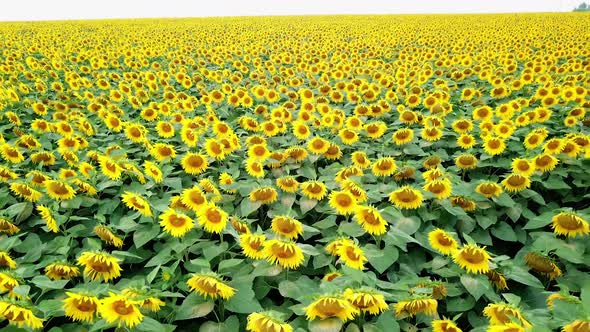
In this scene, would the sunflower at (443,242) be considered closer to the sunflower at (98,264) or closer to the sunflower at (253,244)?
the sunflower at (253,244)

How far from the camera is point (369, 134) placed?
5191 millimetres

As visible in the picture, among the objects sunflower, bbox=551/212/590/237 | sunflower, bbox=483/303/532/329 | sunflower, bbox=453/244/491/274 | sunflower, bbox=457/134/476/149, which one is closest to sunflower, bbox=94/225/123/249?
sunflower, bbox=453/244/491/274

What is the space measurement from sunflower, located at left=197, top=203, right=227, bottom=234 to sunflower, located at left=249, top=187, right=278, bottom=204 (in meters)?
0.71

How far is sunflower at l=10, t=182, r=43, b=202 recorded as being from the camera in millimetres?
3279

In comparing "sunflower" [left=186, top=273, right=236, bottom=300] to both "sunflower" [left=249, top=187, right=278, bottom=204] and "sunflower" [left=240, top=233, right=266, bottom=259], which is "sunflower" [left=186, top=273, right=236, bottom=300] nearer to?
"sunflower" [left=240, top=233, right=266, bottom=259]

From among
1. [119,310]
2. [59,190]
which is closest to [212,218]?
[119,310]

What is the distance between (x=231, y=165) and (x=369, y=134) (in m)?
1.90

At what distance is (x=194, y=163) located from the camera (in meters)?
3.97

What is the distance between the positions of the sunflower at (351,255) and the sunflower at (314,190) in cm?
102

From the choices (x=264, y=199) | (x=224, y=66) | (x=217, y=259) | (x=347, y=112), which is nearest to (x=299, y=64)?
(x=224, y=66)

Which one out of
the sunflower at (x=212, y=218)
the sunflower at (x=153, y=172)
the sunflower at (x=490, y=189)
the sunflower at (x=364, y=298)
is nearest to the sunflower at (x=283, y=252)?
the sunflower at (x=212, y=218)

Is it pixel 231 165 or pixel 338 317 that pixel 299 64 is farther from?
pixel 338 317

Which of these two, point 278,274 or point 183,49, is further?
point 183,49

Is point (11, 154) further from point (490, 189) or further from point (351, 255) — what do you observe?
point (490, 189)
